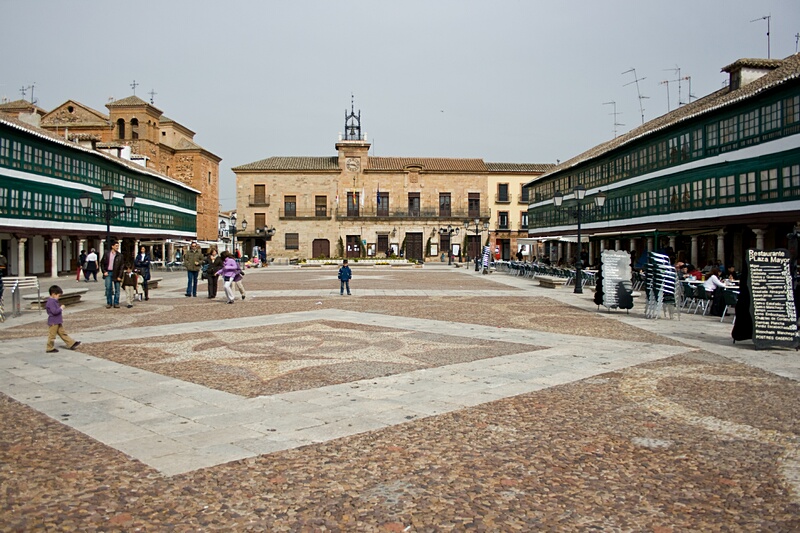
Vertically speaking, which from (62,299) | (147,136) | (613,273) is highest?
(147,136)

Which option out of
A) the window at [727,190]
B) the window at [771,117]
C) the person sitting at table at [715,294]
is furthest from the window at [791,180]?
the person sitting at table at [715,294]

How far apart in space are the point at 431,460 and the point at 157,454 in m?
2.07

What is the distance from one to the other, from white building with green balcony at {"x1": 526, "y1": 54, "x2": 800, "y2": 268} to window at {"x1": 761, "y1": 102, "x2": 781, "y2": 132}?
4cm

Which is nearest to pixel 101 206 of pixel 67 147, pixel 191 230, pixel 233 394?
pixel 67 147

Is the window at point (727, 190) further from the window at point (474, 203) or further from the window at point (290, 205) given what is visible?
the window at point (290, 205)

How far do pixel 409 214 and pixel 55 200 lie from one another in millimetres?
36346

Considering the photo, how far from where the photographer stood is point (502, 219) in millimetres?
66688

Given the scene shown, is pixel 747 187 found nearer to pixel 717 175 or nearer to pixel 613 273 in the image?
pixel 717 175

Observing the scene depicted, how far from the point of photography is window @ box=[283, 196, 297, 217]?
64000 millimetres

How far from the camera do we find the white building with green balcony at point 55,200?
3005 centimetres

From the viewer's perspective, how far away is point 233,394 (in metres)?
7.03

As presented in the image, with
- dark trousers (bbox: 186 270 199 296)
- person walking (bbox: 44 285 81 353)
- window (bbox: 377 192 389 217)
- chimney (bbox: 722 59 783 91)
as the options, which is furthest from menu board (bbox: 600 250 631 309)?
window (bbox: 377 192 389 217)

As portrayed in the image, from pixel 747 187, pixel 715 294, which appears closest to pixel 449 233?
pixel 747 187

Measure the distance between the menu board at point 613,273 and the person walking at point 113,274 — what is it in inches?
467
